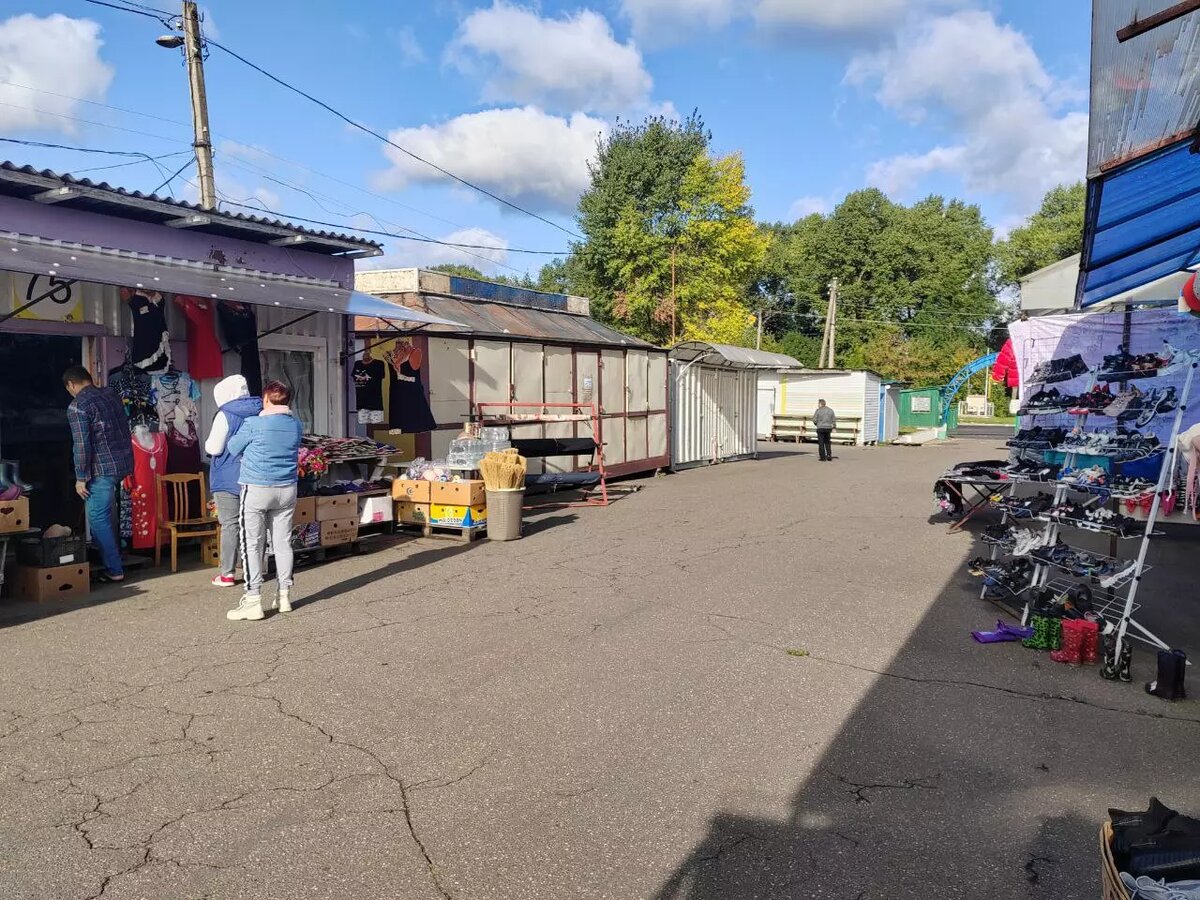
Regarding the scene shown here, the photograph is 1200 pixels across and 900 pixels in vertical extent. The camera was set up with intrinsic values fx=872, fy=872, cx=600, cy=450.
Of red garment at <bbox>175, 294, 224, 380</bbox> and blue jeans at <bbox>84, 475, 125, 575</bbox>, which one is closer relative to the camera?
blue jeans at <bbox>84, 475, 125, 575</bbox>

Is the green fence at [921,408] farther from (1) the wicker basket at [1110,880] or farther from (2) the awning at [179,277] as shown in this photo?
(1) the wicker basket at [1110,880]

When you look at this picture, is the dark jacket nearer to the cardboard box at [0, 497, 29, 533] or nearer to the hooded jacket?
the cardboard box at [0, 497, 29, 533]

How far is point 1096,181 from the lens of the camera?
19.4 feet

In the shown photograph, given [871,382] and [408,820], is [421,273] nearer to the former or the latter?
[408,820]

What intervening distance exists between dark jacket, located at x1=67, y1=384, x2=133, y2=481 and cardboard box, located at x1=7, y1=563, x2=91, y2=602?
90 cm

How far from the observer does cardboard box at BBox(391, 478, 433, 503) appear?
10.9 metres

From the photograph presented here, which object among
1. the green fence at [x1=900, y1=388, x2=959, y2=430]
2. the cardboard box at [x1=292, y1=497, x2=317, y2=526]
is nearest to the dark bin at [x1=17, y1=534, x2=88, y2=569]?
the cardboard box at [x1=292, y1=497, x2=317, y2=526]

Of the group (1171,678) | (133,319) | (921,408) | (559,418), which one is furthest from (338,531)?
(921,408)

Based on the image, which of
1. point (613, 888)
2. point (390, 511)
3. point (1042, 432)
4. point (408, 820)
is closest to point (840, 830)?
point (613, 888)

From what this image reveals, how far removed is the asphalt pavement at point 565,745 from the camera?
10.9 feet

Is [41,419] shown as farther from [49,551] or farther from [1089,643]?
[1089,643]

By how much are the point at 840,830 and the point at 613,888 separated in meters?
1.06

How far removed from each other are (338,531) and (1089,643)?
23.6 feet

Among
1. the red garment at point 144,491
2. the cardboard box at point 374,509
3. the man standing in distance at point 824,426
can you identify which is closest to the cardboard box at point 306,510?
the cardboard box at point 374,509
